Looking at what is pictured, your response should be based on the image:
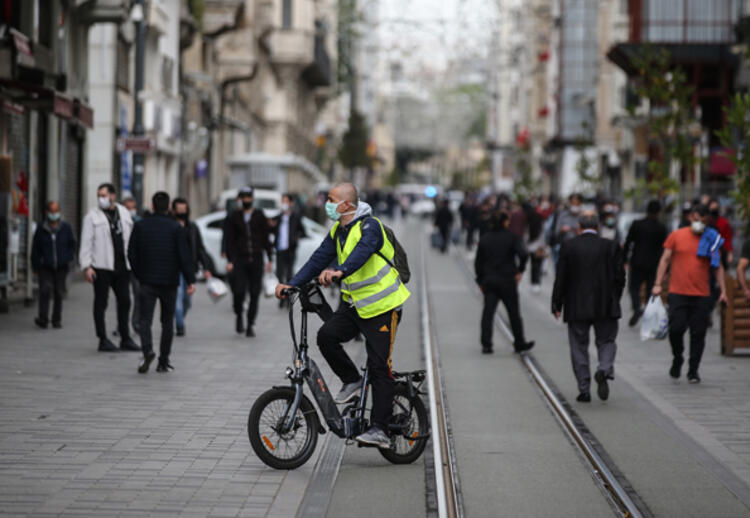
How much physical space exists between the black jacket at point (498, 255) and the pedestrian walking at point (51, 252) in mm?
5200

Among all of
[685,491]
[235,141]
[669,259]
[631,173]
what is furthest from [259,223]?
[631,173]

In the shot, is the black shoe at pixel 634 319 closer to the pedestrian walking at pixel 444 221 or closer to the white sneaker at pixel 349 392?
the white sneaker at pixel 349 392

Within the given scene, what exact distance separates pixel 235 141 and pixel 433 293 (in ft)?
93.3

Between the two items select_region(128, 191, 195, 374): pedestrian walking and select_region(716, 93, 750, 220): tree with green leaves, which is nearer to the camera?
select_region(128, 191, 195, 374): pedestrian walking

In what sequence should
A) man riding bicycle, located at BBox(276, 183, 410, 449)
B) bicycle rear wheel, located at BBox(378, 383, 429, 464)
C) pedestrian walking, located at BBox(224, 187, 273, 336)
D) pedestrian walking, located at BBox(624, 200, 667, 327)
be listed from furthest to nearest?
pedestrian walking, located at BBox(624, 200, 667, 327)
pedestrian walking, located at BBox(224, 187, 273, 336)
bicycle rear wheel, located at BBox(378, 383, 429, 464)
man riding bicycle, located at BBox(276, 183, 410, 449)

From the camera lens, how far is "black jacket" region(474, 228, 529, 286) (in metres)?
17.1

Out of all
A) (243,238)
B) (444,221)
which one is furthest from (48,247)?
(444,221)

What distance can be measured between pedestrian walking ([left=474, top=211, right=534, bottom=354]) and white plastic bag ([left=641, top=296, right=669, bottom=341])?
2949mm

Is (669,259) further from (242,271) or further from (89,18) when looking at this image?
(89,18)

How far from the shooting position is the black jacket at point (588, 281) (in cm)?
1266

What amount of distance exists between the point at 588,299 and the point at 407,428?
3725 mm

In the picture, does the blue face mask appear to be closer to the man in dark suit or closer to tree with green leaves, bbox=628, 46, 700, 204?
the man in dark suit

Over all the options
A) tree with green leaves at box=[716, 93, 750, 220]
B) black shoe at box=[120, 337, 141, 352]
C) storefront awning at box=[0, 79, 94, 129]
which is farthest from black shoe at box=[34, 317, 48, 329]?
tree with green leaves at box=[716, 93, 750, 220]

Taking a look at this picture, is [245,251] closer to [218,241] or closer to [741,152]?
[741,152]
